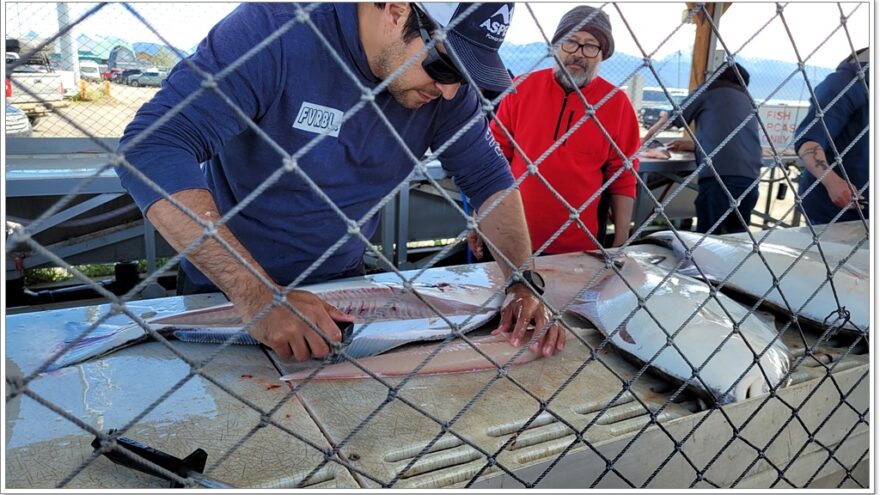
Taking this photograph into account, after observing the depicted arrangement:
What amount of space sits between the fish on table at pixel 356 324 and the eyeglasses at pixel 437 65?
0.54m

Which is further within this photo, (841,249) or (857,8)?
(841,249)

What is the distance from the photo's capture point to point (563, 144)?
3.02 m

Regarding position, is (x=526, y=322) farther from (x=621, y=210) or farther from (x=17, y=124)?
(x=17, y=124)

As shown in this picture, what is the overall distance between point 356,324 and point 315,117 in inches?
22.3

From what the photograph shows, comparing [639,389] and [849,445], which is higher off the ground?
[639,389]

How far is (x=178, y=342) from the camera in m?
1.64

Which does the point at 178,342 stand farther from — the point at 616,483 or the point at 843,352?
the point at 843,352

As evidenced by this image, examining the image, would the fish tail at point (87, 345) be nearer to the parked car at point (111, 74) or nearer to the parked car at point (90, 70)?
the parked car at point (111, 74)

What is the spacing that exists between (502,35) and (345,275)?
107 cm

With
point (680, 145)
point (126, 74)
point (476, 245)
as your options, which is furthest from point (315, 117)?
point (680, 145)

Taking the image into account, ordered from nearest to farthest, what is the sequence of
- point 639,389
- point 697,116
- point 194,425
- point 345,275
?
point 194,425 < point 639,389 < point 345,275 < point 697,116

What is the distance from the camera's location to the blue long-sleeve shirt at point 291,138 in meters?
1.40

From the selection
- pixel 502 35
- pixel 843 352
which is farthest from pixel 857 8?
pixel 843 352

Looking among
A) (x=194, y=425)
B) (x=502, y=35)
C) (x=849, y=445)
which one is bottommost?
(x=849, y=445)
